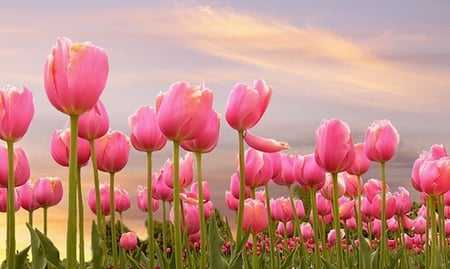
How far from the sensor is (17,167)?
3783 mm

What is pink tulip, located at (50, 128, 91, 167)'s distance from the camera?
3.46 metres

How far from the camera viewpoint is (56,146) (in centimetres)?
355

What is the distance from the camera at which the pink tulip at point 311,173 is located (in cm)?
435

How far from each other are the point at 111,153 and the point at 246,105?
2.50ft

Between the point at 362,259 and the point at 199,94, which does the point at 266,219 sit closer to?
the point at 362,259

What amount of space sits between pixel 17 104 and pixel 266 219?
1.63m

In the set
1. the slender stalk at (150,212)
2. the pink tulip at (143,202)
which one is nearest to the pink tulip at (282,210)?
the pink tulip at (143,202)

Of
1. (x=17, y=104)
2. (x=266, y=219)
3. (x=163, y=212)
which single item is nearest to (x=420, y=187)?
(x=266, y=219)

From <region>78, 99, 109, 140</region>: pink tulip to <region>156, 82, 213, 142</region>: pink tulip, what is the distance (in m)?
0.34

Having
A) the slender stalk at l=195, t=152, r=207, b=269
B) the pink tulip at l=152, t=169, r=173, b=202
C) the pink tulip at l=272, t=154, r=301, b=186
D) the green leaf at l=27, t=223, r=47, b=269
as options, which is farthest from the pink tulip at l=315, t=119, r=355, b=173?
the green leaf at l=27, t=223, r=47, b=269

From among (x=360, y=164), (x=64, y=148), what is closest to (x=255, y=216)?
(x=360, y=164)

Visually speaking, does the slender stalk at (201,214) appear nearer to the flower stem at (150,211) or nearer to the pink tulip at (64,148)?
the flower stem at (150,211)

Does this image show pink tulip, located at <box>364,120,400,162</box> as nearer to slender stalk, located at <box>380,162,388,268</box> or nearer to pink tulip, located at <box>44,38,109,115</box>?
slender stalk, located at <box>380,162,388,268</box>

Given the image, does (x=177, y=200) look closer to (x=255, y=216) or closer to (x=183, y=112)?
(x=183, y=112)
